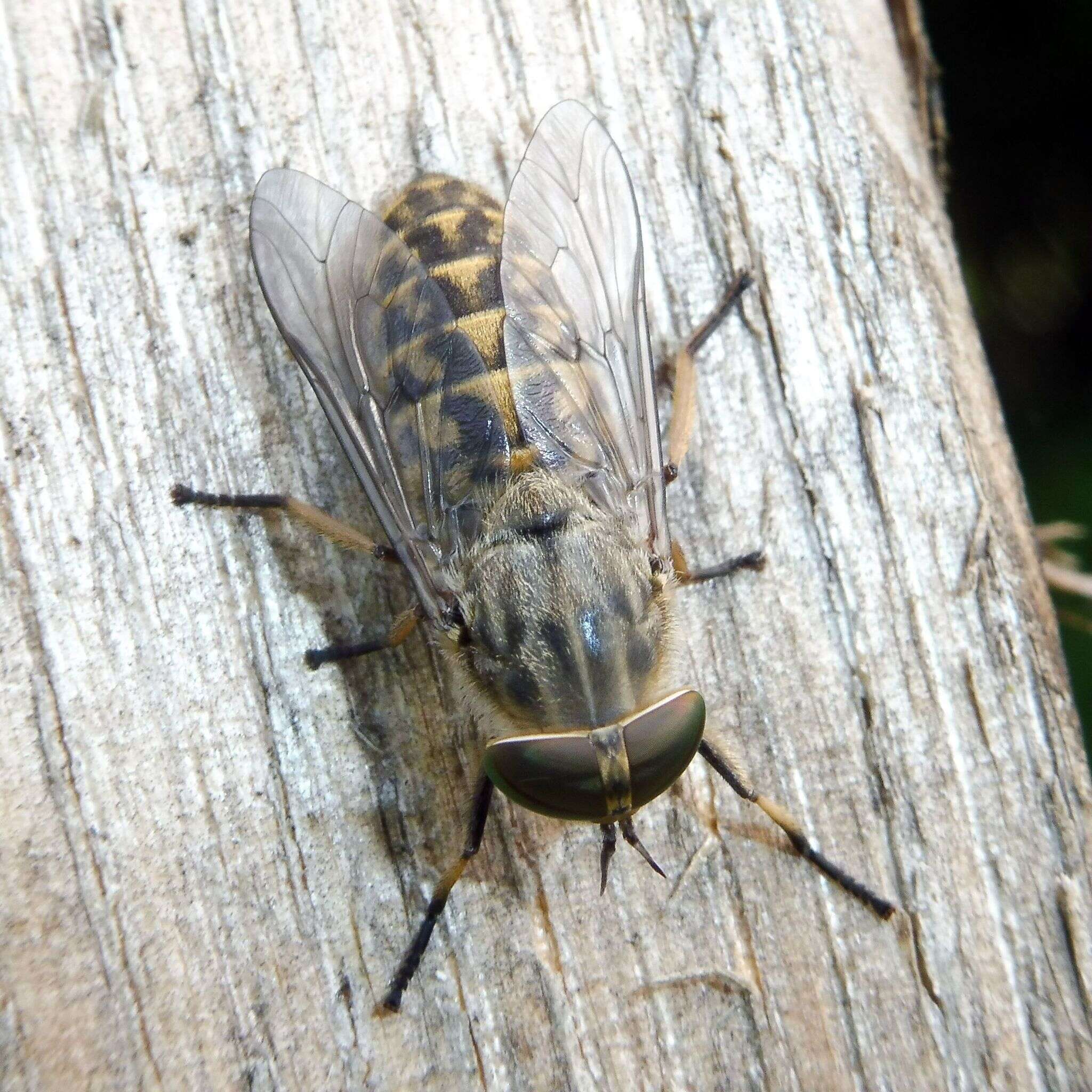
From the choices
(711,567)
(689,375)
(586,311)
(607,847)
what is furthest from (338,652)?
(689,375)

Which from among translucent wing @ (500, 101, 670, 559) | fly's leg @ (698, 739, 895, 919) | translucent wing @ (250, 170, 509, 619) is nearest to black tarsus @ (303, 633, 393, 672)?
translucent wing @ (250, 170, 509, 619)

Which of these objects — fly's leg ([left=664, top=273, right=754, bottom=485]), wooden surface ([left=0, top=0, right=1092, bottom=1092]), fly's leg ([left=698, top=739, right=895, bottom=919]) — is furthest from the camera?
fly's leg ([left=664, top=273, right=754, bottom=485])

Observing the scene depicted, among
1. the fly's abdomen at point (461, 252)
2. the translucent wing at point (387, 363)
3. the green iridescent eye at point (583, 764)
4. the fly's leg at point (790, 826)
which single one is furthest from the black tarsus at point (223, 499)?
the fly's leg at point (790, 826)

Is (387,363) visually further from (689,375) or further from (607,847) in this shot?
(607,847)

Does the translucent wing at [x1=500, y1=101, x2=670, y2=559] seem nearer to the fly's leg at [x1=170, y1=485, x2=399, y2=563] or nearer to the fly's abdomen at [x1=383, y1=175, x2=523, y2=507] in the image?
the fly's abdomen at [x1=383, y1=175, x2=523, y2=507]

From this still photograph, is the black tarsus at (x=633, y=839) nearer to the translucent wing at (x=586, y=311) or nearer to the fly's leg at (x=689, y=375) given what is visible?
the translucent wing at (x=586, y=311)
